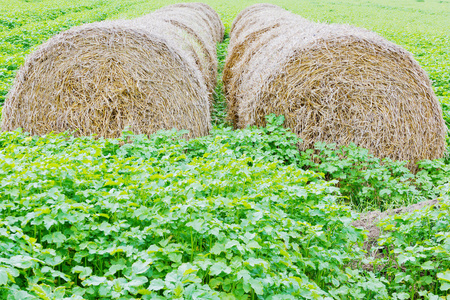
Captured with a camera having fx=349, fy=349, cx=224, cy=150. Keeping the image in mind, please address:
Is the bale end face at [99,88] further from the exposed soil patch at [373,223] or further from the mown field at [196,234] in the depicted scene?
the exposed soil patch at [373,223]

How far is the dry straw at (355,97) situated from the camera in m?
4.70

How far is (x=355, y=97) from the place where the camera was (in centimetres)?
473

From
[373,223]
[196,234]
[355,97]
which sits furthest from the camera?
[355,97]

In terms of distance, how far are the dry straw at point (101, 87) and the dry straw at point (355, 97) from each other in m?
1.34

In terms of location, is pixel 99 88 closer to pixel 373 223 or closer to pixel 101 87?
pixel 101 87

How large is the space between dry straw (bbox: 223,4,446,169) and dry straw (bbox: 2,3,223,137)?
134 centimetres

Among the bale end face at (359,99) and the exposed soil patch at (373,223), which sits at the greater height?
the bale end face at (359,99)

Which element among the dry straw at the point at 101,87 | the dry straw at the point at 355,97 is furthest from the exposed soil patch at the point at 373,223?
the dry straw at the point at 101,87

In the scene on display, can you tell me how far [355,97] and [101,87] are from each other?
3446mm

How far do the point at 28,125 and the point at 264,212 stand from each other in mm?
3882

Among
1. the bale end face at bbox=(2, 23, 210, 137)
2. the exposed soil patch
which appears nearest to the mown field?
the exposed soil patch

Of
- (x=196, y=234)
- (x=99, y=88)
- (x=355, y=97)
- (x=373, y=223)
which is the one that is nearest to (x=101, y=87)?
(x=99, y=88)

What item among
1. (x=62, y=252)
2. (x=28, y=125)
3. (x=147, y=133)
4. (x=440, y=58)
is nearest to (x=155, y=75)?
(x=147, y=133)

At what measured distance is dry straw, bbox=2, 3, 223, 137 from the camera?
470 centimetres
